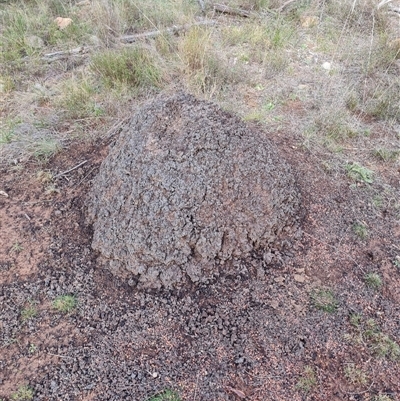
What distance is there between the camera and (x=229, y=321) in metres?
1.82

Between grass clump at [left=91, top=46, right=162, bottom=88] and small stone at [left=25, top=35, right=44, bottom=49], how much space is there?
1.00 meters

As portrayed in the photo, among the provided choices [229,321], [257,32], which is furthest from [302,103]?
[229,321]

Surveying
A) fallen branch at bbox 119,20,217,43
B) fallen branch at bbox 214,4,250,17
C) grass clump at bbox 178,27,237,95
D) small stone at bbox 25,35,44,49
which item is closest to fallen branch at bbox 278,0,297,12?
fallen branch at bbox 214,4,250,17

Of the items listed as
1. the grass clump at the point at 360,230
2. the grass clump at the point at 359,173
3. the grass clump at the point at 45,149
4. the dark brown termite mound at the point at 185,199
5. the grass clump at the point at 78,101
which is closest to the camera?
the dark brown termite mound at the point at 185,199

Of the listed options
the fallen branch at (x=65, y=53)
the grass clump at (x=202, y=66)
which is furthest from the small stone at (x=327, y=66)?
the fallen branch at (x=65, y=53)

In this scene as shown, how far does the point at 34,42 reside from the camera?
4090 mm

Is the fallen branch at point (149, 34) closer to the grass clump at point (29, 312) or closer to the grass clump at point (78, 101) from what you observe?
the grass clump at point (78, 101)

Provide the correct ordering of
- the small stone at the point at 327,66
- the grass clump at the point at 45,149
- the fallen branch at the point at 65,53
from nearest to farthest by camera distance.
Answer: the grass clump at the point at 45,149 → the small stone at the point at 327,66 → the fallen branch at the point at 65,53

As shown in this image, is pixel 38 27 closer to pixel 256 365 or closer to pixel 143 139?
pixel 143 139

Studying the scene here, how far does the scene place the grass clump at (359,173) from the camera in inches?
103

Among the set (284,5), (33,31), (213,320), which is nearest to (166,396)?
(213,320)

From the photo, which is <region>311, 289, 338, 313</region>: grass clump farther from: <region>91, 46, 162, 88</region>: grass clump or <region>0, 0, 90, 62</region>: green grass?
<region>0, 0, 90, 62</region>: green grass

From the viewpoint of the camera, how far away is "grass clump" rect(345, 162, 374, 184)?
103 inches

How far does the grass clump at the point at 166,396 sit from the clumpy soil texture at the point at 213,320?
17 mm
